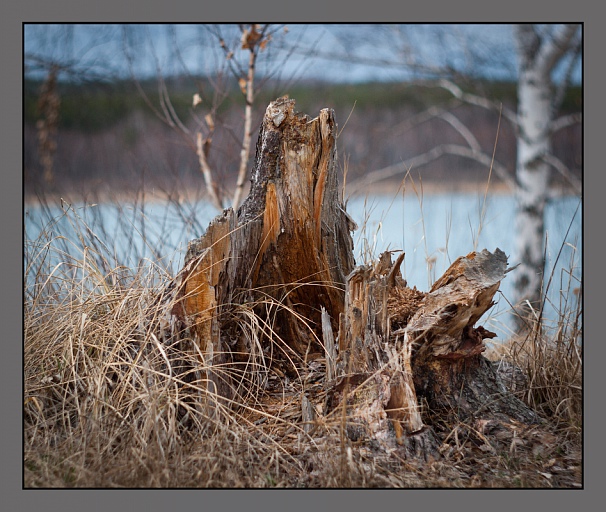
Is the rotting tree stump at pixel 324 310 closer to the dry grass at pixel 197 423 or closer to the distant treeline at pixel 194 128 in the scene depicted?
the dry grass at pixel 197 423

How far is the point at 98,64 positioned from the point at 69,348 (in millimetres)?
2684

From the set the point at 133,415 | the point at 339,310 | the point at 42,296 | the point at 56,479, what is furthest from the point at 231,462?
the point at 42,296

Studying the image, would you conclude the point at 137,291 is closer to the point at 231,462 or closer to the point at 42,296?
the point at 42,296

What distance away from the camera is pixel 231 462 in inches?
75.1

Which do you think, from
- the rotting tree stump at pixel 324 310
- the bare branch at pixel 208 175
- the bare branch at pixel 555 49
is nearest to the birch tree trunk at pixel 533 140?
the bare branch at pixel 555 49

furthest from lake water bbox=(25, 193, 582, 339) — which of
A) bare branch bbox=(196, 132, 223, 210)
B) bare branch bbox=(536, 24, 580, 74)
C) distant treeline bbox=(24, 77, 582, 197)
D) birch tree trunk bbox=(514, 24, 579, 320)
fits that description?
bare branch bbox=(536, 24, 580, 74)

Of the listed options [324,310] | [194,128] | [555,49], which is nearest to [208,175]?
[324,310]

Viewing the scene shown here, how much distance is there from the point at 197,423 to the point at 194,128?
13.8 ft

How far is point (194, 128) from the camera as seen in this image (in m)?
5.80

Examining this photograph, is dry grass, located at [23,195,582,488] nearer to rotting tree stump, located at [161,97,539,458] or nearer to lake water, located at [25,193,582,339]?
rotting tree stump, located at [161,97,539,458]

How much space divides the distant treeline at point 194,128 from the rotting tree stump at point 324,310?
6.25ft

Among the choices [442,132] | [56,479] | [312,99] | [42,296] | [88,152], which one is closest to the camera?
[56,479]

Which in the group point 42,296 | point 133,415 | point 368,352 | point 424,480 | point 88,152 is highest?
point 88,152

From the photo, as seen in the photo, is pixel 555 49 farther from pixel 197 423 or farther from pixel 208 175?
pixel 197 423
